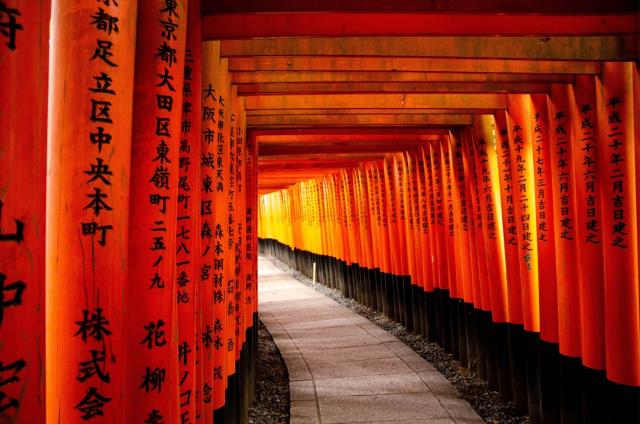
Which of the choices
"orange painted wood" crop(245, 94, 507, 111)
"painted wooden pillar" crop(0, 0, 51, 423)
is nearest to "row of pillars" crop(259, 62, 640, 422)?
"orange painted wood" crop(245, 94, 507, 111)

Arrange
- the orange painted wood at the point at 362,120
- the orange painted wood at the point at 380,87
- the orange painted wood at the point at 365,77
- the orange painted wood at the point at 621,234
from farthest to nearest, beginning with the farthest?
1. the orange painted wood at the point at 362,120
2. the orange painted wood at the point at 380,87
3. the orange painted wood at the point at 365,77
4. the orange painted wood at the point at 621,234

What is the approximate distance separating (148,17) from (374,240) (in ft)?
36.6

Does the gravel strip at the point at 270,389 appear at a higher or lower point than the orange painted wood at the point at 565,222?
lower

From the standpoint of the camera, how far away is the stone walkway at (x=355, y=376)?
6531mm

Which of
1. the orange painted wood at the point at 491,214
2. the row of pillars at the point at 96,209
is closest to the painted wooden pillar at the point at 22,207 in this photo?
the row of pillars at the point at 96,209

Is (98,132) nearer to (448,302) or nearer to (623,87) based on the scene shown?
(623,87)

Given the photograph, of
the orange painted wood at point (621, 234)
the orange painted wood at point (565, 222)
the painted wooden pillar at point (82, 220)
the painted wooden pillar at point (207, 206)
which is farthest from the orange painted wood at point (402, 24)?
the painted wooden pillar at point (82, 220)

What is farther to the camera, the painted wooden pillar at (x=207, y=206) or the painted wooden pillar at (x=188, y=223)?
the painted wooden pillar at (x=207, y=206)

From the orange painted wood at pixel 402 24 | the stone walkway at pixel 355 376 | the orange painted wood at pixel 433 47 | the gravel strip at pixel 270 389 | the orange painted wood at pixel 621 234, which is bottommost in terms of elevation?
the gravel strip at pixel 270 389

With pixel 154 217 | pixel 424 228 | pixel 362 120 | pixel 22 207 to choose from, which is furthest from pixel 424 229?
pixel 22 207

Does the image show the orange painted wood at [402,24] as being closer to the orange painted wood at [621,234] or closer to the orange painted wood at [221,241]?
the orange painted wood at [221,241]

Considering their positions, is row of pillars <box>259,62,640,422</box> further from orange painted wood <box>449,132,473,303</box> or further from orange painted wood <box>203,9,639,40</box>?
orange painted wood <box>203,9,639,40</box>

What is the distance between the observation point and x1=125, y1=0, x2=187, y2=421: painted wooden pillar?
2.39 meters

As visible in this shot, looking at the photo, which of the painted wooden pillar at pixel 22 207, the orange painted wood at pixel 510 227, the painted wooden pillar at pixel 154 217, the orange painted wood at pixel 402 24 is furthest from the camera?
the orange painted wood at pixel 510 227
